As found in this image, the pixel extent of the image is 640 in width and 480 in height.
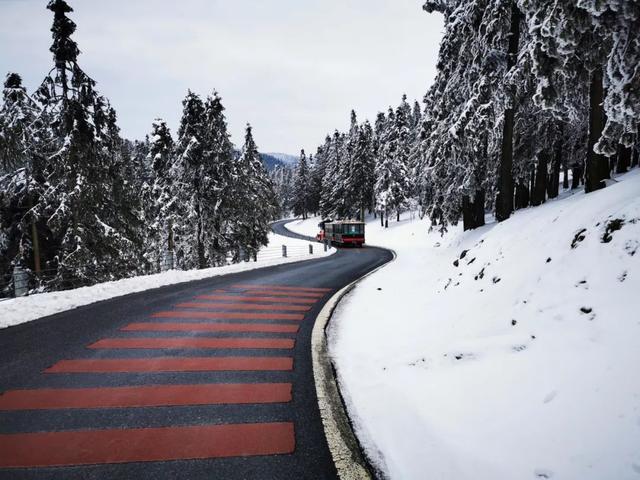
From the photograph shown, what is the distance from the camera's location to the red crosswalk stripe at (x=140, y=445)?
9.60 feet

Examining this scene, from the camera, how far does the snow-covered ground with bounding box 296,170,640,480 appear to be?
2736 mm

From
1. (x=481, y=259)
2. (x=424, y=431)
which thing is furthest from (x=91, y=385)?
(x=481, y=259)

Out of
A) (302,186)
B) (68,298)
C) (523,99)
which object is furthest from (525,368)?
(302,186)

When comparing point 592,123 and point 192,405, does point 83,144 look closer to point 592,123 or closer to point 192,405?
point 192,405

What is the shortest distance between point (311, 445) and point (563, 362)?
2532 millimetres

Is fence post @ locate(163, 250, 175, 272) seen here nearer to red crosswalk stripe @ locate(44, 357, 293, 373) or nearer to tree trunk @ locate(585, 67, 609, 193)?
red crosswalk stripe @ locate(44, 357, 293, 373)

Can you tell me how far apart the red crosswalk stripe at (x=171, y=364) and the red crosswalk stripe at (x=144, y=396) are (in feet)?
1.63

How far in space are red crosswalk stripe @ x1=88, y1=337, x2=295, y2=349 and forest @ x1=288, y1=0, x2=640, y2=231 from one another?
7.07 metres

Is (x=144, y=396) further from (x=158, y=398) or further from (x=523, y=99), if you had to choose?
(x=523, y=99)

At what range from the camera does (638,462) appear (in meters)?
2.30

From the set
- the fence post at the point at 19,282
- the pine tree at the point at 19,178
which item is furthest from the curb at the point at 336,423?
the pine tree at the point at 19,178

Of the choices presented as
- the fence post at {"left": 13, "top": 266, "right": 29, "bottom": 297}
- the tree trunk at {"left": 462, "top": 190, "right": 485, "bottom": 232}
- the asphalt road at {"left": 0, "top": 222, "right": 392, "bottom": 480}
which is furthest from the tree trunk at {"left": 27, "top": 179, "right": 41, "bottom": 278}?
the tree trunk at {"left": 462, "top": 190, "right": 485, "bottom": 232}

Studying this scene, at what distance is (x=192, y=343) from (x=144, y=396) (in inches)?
68.8

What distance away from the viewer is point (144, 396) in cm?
398
